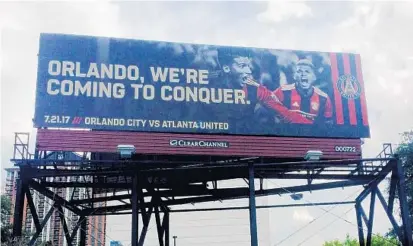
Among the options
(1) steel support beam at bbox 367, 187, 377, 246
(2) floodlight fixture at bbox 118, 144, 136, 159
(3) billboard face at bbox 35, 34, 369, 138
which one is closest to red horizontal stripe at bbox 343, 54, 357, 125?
(3) billboard face at bbox 35, 34, 369, 138

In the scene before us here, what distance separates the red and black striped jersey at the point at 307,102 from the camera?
27.3m

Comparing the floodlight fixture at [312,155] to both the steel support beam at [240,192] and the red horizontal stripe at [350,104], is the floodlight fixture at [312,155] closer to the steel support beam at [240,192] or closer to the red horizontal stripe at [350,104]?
the steel support beam at [240,192]

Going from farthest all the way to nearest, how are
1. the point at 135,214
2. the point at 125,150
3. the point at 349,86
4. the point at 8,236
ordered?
the point at 349,86 < the point at 8,236 < the point at 125,150 < the point at 135,214

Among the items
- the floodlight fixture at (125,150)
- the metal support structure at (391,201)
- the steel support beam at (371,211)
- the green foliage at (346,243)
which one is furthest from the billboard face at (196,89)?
the green foliage at (346,243)

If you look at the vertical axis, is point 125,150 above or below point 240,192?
above

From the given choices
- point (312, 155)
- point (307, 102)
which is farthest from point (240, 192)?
point (307, 102)

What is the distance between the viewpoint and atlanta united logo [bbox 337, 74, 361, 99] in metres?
28.1

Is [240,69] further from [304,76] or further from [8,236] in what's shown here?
[8,236]

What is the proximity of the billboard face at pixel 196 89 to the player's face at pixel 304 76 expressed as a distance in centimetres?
5

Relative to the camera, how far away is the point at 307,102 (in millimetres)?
27516

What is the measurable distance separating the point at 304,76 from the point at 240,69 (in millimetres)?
3481

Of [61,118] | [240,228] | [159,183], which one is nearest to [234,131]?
[159,183]

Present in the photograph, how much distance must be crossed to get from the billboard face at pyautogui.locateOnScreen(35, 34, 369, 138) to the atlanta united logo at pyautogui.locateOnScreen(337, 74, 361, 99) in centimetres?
6

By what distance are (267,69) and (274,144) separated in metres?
4.11
